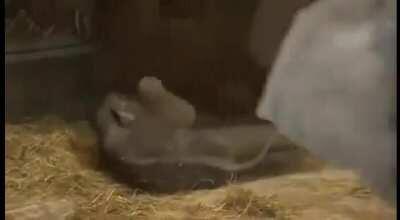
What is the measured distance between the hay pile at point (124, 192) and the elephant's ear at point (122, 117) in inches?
1.3

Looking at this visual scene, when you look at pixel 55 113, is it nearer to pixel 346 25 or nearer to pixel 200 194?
pixel 200 194

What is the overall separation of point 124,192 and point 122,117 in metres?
0.08

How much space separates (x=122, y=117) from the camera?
3.31 ft

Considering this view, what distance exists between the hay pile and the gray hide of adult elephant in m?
0.04

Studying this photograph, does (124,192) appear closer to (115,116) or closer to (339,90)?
(115,116)

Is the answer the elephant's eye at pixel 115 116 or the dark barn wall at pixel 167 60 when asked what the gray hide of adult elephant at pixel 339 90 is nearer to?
the dark barn wall at pixel 167 60

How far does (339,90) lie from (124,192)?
0.85ft

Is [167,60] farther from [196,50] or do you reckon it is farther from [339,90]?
[339,90]

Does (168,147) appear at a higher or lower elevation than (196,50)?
lower

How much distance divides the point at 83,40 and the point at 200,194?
0.21 meters

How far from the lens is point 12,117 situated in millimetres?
959

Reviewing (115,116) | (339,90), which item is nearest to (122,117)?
(115,116)

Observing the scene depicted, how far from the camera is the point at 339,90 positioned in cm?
101

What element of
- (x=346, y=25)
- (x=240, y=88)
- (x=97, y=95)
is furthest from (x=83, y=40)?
(x=346, y=25)
